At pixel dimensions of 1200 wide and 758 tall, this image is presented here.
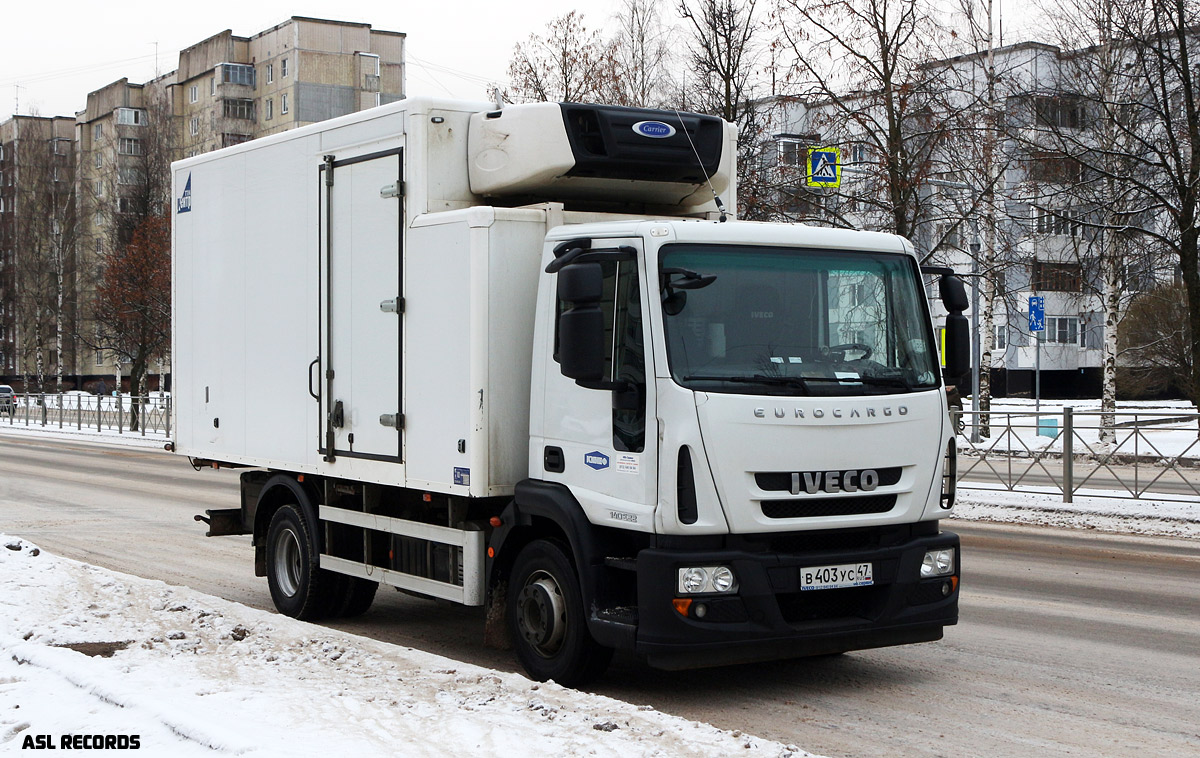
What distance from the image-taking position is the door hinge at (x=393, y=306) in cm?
832

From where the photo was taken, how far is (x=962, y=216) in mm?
23156

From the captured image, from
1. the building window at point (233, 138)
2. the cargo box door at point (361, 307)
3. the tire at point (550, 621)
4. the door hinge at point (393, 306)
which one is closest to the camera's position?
the tire at point (550, 621)

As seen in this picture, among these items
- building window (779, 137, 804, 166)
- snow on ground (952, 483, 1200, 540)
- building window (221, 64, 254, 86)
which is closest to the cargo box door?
snow on ground (952, 483, 1200, 540)

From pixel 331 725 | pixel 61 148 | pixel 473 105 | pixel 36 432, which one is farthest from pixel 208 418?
pixel 61 148

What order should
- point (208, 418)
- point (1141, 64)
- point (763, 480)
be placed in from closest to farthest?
point (763, 480), point (208, 418), point (1141, 64)

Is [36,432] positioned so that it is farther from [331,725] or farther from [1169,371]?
[331,725]

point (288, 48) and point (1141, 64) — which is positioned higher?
point (288, 48)

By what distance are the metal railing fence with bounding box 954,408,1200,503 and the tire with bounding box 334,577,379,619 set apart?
11.2 m

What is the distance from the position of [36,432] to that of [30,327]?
35775mm

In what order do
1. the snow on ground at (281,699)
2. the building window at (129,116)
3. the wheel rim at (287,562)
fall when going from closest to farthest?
the snow on ground at (281,699)
the wheel rim at (287,562)
the building window at (129,116)

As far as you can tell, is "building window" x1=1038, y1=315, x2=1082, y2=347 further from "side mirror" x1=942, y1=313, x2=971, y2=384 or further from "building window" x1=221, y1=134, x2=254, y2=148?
"side mirror" x1=942, y1=313, x2=971, y2=384

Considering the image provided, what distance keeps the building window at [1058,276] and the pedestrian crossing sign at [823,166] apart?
10.2 meters

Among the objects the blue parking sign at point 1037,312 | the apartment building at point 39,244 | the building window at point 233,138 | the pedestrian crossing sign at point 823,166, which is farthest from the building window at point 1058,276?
the building window at point 233,138

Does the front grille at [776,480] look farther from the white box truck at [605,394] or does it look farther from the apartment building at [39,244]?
the apartment building at [39,244]
